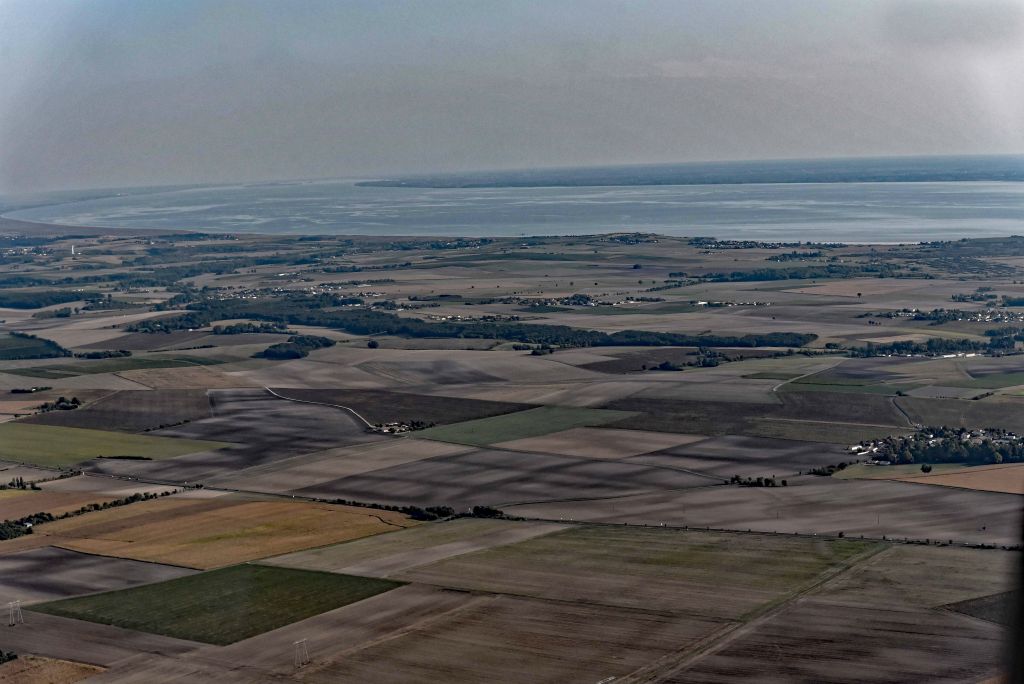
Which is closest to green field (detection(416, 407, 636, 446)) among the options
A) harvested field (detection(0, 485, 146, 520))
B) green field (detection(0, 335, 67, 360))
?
harvested field (detection(0, 485, 146, 520))

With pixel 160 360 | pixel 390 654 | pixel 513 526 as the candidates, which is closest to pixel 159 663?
pixel 390 654

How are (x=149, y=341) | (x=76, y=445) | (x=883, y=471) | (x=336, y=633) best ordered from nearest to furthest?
1. (x=336, y=633)
2. (x=883, y=471)
3. (x=76, y=445)
4. (x=149, y=341)

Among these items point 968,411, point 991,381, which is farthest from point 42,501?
point 991,381

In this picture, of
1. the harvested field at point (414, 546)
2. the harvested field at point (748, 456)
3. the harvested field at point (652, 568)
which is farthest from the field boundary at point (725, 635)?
the harvested field at point (748, 456)

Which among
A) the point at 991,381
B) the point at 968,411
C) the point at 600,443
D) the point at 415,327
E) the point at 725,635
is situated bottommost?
the point at 600,443

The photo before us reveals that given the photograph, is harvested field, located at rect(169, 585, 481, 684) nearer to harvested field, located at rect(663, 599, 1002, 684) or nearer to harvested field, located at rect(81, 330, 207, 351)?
harvested field, located at rect(663, 599, 1002, 684)

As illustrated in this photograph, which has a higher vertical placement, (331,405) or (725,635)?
(725,635)

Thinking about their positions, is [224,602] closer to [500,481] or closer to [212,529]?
[212,529]
